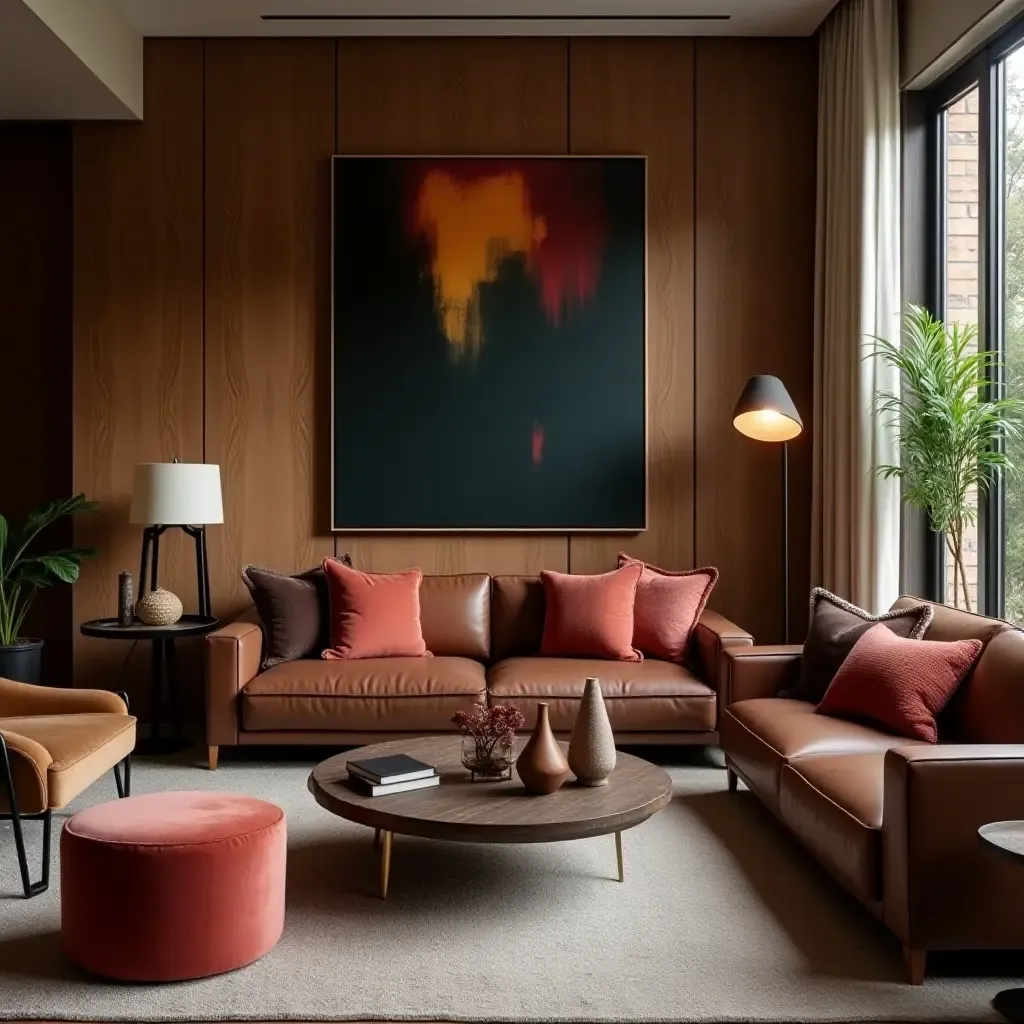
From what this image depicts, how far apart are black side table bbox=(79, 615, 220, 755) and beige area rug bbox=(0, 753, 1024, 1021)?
1197 millimetres

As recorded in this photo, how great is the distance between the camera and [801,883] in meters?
3.35

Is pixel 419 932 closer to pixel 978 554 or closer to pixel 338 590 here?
pixel 338 590

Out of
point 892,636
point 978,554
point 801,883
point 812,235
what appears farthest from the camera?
point 812,235

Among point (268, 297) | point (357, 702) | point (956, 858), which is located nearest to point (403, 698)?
point (357, 702)

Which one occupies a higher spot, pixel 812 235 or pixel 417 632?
pixel 812 235

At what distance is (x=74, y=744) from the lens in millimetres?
3420

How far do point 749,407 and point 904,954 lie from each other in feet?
8.78

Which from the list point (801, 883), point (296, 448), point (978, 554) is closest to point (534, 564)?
point (296, 448)

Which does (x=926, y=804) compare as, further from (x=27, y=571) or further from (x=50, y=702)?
(x=27, y=571)

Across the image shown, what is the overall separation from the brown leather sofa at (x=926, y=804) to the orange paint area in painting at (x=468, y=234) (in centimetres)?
276

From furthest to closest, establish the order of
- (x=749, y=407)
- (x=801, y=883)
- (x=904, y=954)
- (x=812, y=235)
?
(x=812, y=235) → (x=749, y=407) → (x=801, y=883) → (x=904, y=954)

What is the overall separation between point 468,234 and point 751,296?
144 centimetres

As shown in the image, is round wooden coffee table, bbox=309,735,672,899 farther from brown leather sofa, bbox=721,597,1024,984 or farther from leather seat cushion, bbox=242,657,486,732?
leather seat cushion, bbox=242,657,486,732

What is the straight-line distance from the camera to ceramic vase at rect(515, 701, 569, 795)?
10.4 feet
